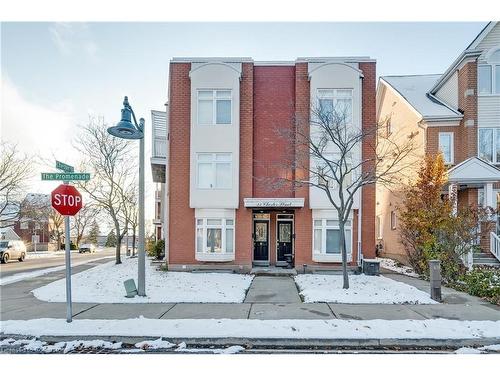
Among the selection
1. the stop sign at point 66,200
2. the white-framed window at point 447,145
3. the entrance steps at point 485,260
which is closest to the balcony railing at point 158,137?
the stop sign at point 66,200

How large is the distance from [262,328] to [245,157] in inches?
371

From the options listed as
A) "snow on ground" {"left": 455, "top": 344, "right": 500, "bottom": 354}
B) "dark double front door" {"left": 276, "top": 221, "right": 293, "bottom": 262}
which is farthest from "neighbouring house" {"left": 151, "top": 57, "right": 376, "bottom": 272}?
"snow on ground" {"left": 455, "top": 344, "right": 500, "bottom": 354}

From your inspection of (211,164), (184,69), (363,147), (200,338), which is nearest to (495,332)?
(200,338)

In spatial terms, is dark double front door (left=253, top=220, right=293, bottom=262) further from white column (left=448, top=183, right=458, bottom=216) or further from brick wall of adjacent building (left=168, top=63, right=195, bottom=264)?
white column (left=448, top=183, right=458, bottom=216)

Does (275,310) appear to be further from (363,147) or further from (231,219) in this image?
(363,147)

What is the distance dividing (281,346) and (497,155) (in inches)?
654

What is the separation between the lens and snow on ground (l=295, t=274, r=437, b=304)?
901 cm

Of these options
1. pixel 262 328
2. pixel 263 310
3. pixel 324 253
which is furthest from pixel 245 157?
pixel 262 328

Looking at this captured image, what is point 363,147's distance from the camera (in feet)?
48.2

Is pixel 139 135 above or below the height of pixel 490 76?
below

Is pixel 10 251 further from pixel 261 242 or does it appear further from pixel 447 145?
pixel 447 145

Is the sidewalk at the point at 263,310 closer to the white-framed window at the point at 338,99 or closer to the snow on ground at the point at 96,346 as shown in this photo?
the snow on ground at the point at 96,346

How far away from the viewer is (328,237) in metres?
14.4

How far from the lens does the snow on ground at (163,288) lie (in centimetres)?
927
